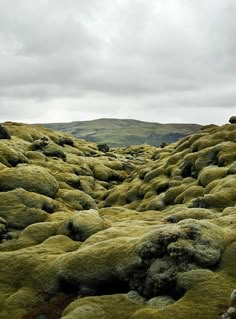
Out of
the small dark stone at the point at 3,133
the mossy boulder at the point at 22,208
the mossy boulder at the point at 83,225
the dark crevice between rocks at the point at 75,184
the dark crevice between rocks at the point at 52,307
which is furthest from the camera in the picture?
the small dark stone at the point at 3,133

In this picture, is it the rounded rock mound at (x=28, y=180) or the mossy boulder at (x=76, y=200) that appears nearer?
the rounded rock mound at (x=28, y=180)

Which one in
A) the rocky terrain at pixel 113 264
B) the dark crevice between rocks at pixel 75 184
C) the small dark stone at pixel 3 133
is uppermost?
the small dark stone at pixel 3 133

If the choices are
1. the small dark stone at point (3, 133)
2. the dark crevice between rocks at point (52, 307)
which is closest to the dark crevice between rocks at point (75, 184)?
the small dark stone at point (3, 133)

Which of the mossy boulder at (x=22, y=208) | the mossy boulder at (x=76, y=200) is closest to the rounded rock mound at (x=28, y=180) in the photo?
the mossy boulder at (x=76, y=200)

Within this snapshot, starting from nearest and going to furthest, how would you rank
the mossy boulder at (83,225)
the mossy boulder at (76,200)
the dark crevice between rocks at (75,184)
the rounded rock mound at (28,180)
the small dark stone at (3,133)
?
the mossy boulder at (83,225), the rounded rock mound at (28,180), the mossy boulder at (76,200), the dark crevice between rocks at (75,184), the small dark stone at (3,133)

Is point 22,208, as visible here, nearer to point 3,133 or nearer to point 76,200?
point 76,200

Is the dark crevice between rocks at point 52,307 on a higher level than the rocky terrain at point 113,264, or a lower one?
lower

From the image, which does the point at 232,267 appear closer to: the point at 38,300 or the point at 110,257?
the point at 110,257

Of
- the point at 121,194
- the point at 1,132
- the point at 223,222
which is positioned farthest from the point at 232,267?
the point at 1,132

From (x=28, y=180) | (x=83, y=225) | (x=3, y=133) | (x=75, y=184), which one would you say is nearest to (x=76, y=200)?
(x=28, y=180)

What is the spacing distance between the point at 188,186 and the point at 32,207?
4686cm

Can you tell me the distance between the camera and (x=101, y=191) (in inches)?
5684

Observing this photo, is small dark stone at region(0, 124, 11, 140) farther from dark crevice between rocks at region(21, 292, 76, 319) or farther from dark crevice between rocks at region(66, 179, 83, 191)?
dark crevice between rocks at region(21, 292, 76, 319)

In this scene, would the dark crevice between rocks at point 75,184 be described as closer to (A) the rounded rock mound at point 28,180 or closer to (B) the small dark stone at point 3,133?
(A) the rounded rock mound at point 28,180
